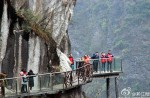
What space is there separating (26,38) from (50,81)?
3.64 meters

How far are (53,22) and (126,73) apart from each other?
84.3 metres

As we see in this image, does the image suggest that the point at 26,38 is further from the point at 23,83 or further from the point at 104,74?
the point at 104,74

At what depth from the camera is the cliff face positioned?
25.2 m

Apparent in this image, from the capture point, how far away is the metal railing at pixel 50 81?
2164 centimetres

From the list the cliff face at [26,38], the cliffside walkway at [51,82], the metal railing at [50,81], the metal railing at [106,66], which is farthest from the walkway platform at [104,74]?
the metal railing at [50,81]

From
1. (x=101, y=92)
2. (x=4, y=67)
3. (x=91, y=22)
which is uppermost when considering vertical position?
(x=91, y=22)

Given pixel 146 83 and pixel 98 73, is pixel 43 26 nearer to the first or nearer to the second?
pixel 98 73

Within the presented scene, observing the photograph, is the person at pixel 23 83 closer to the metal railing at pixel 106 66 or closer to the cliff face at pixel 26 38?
the cliff face at pixel 26 38

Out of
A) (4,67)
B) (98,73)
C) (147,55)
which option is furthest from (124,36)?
(4,67)

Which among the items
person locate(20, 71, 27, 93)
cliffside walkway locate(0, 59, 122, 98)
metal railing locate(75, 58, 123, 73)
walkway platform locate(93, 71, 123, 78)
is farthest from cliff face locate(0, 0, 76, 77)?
walkway platform locate(93, 71, 123, 78)

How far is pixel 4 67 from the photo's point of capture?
977 inches

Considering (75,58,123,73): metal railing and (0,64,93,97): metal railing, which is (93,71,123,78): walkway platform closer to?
(75,58,123,73): metal railing

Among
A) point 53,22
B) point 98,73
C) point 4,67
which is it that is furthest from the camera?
point 98,73

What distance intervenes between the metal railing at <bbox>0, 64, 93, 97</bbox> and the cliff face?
6.15 ft
